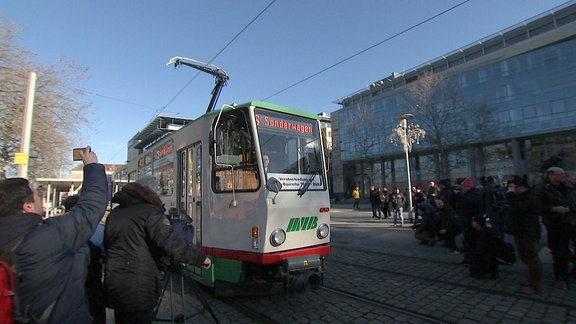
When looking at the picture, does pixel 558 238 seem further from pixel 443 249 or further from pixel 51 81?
pixel 51 81

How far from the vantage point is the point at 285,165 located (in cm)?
485

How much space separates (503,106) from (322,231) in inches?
1564

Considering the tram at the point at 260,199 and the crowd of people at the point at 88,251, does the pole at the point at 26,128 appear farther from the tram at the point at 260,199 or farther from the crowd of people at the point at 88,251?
the crowd of people at the point at 88,251

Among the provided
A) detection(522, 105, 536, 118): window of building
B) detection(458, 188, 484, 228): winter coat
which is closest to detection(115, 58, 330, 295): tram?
detection(458, 188, 484, 228): winter coat

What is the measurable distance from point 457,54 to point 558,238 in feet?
144

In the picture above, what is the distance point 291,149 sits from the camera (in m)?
5.00

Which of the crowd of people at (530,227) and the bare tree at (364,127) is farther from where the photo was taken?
the bare tree at (364,127)

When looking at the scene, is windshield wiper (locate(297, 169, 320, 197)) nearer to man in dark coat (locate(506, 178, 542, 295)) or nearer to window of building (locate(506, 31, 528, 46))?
man in dark coat (locate(506, 178, 542, 295))

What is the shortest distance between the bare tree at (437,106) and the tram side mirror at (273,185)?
87.9 ft

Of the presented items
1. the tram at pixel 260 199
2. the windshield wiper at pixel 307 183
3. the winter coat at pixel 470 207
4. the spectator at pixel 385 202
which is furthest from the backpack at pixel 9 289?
the spectator at pixel 385 202

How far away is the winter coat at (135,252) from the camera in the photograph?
2471 millimetres

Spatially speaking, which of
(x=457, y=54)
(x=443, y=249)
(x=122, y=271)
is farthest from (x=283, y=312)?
(x=457, y=54)

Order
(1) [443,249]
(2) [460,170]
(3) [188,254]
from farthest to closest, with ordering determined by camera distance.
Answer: (2) [460,170], (1) [443,249], (3) [188,254]

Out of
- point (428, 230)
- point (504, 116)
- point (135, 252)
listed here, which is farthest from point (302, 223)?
point (504, 116)
